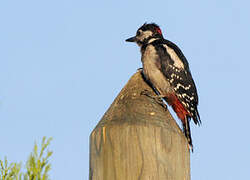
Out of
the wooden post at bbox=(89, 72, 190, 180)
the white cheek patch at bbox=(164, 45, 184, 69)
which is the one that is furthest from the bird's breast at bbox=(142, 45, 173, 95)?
the wooden post at bbox=(89, 72, 190, 180)

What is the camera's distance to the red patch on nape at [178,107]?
192 inches

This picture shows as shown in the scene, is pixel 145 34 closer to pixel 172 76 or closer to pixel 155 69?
pixel 172 76

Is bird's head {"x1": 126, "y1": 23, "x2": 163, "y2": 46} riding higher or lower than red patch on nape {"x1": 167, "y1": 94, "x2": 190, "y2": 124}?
higher

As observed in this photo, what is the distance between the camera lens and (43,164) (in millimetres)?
2121

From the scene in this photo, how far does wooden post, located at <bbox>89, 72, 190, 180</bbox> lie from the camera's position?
6.23 ft

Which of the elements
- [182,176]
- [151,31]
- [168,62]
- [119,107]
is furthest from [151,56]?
[182,176]

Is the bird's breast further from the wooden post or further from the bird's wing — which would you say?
the wooden post

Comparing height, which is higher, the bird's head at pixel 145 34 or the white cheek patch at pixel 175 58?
the bird's head at pixel 145 34

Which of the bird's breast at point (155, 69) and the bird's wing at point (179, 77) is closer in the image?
the bird's breast at point (155, 69)

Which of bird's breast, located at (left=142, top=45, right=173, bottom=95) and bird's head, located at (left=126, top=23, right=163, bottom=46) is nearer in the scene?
bird's breast, located at (left=142, top=45, right=173, bottom=95)

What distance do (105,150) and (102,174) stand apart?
12 cm

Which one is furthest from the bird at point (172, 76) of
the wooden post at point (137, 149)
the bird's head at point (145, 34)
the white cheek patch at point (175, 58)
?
the wooden post at point (137, 149)

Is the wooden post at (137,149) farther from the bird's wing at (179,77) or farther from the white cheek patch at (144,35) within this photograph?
the white cheek patch at (144,35)

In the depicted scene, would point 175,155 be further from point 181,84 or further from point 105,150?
point 181,84
